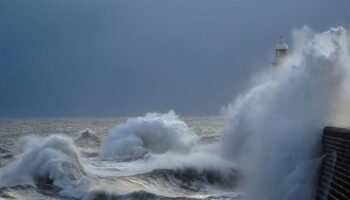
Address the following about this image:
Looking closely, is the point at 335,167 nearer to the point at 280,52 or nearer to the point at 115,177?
the point at 115,177

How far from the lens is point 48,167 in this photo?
21.7m

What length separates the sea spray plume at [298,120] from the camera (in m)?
15.8

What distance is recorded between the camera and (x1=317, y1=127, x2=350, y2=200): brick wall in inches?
509

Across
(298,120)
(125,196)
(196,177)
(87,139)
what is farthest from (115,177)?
(87,139)

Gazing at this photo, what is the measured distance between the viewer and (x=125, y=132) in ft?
129

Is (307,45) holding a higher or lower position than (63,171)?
higher

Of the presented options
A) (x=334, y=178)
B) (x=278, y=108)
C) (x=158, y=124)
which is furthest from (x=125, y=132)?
(x=334, y=178)

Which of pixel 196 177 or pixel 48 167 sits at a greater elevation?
pixel 48 167

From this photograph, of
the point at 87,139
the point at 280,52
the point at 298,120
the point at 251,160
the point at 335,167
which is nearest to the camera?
the point at 335,167

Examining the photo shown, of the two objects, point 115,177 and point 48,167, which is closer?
point 115,177

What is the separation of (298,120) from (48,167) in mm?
10068

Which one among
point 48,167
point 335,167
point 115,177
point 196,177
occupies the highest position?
point 335,167

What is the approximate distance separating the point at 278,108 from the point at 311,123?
2.90 metres

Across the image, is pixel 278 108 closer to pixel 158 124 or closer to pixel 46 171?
pixel 46 171
